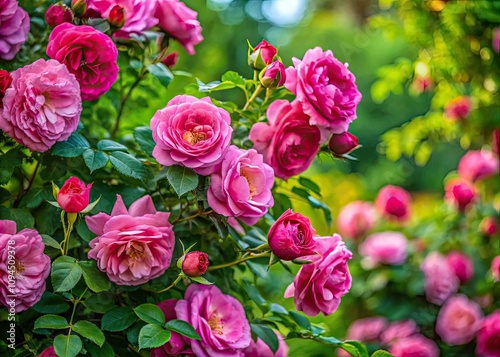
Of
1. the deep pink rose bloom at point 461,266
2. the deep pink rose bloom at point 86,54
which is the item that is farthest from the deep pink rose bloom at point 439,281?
the deep pink rose bloom at point 86,54

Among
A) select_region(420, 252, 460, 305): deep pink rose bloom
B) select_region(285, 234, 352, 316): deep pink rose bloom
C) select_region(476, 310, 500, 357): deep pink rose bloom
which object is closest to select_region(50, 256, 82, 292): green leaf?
select_region(285, 234, 352, 316): deep pink rose bloom

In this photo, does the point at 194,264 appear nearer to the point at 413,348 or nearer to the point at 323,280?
the point at 323,280

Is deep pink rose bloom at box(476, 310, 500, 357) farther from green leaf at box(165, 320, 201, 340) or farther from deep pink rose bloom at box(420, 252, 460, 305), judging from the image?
green leaf at box(165, 320, 201, 340)

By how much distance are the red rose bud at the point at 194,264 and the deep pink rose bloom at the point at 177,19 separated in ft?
1.26

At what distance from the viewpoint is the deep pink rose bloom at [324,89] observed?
79 cm

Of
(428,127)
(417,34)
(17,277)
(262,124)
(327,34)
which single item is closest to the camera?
(17,277)

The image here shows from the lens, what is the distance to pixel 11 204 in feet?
2.84

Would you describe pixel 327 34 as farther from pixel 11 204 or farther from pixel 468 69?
pixel 11 204

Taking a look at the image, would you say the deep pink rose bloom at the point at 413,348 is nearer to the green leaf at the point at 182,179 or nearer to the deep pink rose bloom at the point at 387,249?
the deep pink rose bloom at the point at 387,249

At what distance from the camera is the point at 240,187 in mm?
708

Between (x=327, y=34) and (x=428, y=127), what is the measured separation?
7.22 meters

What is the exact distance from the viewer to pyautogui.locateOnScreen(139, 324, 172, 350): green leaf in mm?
670

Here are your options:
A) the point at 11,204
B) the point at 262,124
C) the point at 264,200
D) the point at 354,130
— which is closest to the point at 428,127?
the point at 262,124

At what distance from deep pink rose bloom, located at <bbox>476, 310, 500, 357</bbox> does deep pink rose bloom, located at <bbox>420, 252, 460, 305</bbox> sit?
0.20 meters
